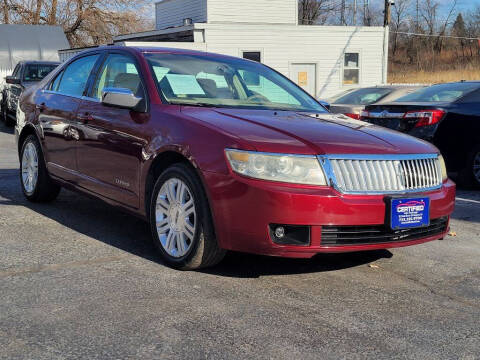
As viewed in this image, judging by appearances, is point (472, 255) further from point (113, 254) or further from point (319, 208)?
point (113, 254)

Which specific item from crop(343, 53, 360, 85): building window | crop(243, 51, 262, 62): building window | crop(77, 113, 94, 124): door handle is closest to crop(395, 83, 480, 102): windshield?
crop(77, 113, 94, 124): door handle

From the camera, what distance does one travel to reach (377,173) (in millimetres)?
4191

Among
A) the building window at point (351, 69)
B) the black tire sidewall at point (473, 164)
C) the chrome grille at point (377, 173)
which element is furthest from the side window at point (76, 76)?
the building window at point (351, 69)

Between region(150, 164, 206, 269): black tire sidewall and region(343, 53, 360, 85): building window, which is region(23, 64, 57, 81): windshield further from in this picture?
region(150, 164, 206, 269): black tire sidewall

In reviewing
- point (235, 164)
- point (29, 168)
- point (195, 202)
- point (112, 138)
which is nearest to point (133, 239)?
point (112, 138)

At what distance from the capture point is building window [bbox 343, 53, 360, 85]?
25562mm

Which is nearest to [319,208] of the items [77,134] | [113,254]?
[113,254]

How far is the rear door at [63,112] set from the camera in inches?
232

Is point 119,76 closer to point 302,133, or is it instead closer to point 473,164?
point 302,133

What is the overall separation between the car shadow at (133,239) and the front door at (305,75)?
18.4 meters

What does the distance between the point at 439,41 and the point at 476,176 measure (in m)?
58.7

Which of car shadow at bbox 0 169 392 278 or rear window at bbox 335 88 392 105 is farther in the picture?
rear window at bbox 335 88 392 105

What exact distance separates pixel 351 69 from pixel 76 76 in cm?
2064

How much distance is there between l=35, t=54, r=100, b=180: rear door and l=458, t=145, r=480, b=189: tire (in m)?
5.20
